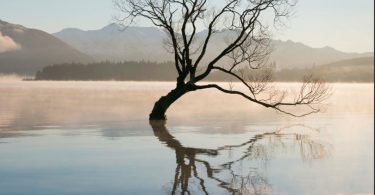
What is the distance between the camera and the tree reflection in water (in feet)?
39.2

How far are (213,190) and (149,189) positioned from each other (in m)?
1.23

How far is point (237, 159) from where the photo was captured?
1577cm

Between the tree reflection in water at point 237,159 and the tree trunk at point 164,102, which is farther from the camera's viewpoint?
the tree trunk at point 164,102

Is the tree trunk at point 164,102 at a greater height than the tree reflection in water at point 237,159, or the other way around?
the tree trunk at point 164,102

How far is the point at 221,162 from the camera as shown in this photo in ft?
50.0

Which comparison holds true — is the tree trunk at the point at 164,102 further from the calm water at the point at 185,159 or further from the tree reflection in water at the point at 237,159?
the tree reflection in water at the point at 237,159

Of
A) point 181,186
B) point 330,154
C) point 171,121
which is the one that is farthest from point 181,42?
point 181,186

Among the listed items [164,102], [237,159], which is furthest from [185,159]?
[164,102]

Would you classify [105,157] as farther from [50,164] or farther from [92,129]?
[92,129]

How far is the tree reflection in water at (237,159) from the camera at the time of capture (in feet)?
39.2

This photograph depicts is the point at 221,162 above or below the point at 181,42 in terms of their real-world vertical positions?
below

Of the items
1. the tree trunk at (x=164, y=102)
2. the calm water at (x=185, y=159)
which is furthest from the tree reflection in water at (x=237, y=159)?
the tree trunk at (x=164, y=102)

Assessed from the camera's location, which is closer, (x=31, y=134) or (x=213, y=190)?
(x=213, y=190)

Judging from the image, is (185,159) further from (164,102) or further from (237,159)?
(164,102)
